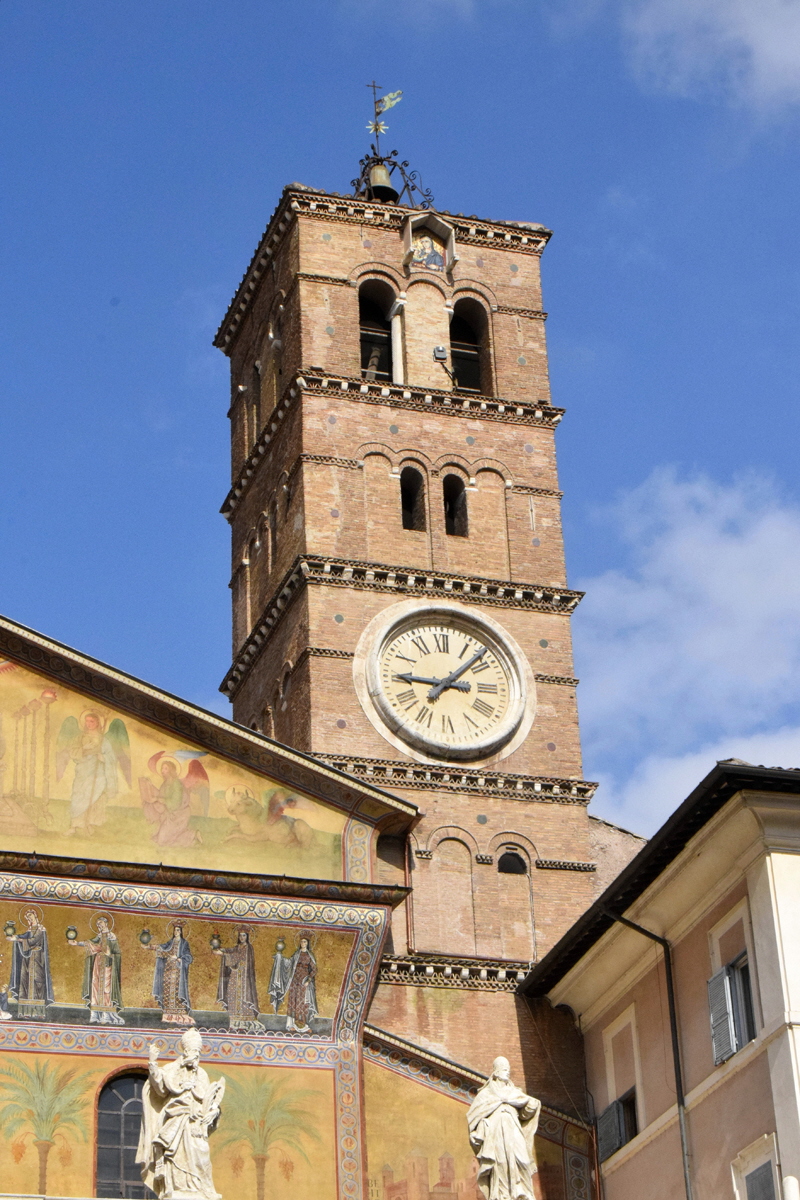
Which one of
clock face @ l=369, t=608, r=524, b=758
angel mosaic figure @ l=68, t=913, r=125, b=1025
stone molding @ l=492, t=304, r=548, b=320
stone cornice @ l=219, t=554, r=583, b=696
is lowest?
angel mosaic figure @ l=68, t=913, r=125, b=1025

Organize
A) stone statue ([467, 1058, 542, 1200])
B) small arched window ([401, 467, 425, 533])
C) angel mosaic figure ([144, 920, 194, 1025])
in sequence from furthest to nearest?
1. small arched window ([401, 467, 425, 533])
2. angel mosaic figure ([144, 920, 194, 1025])
3. stone statue ([467, 1058, 542, 1200])

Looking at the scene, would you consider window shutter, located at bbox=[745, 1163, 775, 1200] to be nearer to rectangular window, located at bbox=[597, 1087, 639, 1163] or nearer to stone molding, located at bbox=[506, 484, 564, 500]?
rectangular window, located at bbox=[597, 1087, 639, 1163]

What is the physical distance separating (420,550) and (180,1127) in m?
12.5

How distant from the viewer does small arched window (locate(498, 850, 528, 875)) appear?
2972 centimetres

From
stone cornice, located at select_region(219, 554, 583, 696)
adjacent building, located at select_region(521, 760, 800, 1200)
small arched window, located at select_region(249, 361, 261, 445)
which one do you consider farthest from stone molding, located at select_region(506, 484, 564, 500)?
adjacent building, located at select_region(521, 760, 800, 1200)

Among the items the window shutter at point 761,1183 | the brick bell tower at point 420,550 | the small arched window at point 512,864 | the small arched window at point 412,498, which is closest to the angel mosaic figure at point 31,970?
the brick bell tower at point 420,550

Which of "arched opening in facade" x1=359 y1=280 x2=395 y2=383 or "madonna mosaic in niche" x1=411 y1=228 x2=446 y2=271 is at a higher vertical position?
"madonna mosaic in niche" x1=411 y1=228 x2=446 y2=271

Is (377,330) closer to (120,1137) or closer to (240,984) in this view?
(240,984)

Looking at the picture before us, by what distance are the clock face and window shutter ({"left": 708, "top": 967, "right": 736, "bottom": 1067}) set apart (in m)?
8.10

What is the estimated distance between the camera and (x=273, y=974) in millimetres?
24625

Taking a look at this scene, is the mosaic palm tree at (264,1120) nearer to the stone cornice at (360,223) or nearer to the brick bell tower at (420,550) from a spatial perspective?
the brick bell tower at (420,550)

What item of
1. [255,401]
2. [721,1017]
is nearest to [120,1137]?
[721,1017]

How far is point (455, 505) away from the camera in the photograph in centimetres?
3319

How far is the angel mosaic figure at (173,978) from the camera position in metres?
24.1
